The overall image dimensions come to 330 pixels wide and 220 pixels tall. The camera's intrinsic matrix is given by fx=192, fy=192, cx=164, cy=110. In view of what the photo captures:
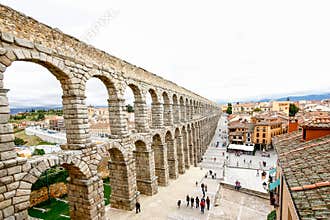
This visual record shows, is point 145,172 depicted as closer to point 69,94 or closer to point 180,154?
point 180,154

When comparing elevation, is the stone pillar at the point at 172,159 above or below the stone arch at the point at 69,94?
below

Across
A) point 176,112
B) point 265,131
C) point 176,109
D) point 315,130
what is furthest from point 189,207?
point 265,131

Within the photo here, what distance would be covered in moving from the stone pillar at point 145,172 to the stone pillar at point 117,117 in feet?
12.9

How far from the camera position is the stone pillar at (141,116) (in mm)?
14914

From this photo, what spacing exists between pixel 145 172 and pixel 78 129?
8.53 m

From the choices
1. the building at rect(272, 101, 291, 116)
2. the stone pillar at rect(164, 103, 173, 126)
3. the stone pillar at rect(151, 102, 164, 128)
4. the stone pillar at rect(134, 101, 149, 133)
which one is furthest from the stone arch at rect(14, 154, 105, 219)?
the building at rect(272, 101, 291, 116)

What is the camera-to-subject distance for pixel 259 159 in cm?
3703

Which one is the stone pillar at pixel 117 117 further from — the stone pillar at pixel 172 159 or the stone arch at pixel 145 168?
the stone pillar at pixel 172 159

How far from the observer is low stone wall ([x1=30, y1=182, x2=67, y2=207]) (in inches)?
852

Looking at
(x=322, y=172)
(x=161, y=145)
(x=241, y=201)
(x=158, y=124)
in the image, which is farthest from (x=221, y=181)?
(x=322, y=172)

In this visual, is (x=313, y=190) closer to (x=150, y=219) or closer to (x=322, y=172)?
(x=322, y=172)

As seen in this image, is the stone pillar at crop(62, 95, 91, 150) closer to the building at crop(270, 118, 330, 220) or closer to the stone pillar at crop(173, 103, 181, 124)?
the building at crop(270, 118, 330, 220)

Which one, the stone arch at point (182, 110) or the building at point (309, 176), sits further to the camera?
the stone arch at point (182, 110)

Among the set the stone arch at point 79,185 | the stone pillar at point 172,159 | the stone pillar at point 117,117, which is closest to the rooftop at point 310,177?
the stone arch at point 79,185
